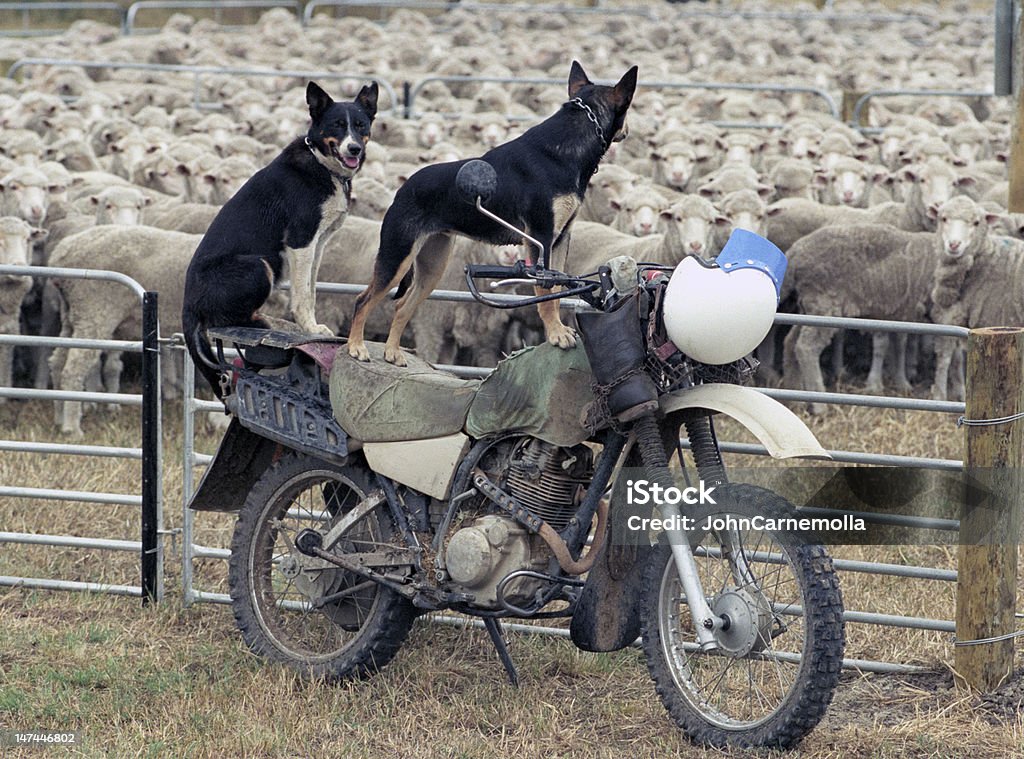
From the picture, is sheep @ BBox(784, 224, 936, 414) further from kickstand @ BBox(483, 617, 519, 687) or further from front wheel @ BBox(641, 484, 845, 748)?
front wheel @ BBox(641, 484, 845, 748)

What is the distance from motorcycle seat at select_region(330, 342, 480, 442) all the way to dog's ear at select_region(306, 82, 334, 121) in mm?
831

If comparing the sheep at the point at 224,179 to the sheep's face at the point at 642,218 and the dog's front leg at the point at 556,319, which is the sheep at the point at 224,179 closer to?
the sheep's face at the point at 642,218

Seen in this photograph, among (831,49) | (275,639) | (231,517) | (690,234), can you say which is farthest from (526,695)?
(831,49)

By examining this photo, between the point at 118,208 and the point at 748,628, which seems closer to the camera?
the point at 748,628

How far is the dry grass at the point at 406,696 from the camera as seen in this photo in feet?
14.2

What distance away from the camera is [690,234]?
9992 mm

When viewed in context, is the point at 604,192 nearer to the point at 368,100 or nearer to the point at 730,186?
the point at 730,186

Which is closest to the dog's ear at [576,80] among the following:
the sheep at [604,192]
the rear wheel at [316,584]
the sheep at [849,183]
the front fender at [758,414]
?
the front fender at [758,414]

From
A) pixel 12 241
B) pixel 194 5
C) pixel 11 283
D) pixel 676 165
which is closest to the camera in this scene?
pixel 11 283

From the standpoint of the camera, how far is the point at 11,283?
9.36 metres

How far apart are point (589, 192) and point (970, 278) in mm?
3615

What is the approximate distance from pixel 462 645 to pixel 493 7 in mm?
29457

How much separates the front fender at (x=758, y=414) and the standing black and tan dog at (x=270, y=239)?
1.48 m

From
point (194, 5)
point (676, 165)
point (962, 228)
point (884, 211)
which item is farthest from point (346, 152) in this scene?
point (194, 5)
